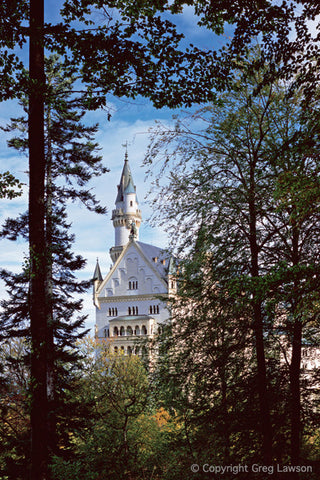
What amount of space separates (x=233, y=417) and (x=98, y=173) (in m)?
13.0

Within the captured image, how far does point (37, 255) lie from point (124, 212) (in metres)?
102

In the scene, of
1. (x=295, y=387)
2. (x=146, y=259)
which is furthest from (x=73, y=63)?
(x=146, y=259)

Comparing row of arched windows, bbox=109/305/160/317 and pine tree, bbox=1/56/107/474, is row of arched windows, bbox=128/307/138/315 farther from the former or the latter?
pine tree, bbox=1/56/107/474

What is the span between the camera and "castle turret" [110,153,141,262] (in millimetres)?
109312

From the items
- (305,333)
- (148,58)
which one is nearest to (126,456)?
(305,333)

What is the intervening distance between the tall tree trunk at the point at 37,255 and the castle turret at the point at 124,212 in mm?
98799

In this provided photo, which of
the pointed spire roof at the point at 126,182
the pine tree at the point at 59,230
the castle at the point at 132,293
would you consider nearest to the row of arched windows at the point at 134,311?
the castle at the point at 132,293

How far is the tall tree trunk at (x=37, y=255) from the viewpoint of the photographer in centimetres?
858

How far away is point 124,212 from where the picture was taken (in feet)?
361

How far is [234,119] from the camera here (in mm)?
12195

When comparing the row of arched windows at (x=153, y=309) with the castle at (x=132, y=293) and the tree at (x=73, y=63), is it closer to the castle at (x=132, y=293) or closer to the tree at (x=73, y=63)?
the castle at (x=132, y=293)

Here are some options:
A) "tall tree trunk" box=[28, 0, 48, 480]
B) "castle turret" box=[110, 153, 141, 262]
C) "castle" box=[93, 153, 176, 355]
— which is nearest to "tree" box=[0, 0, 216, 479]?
"tall tree trunk" box=[28, 0, 48, 480]

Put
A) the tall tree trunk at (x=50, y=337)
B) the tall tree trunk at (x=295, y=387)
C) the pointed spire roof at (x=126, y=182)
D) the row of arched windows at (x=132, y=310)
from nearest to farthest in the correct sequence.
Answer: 1. the tall tree trunk at (x=295, y=387)
2. the tall tree trunk at (x=50, y=337)
3. the row of arched windows at (x=132, y=310)
4. the pointed spire roof at (x=126, y=182)

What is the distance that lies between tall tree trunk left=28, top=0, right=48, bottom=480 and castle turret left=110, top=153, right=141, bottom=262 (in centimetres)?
9880
